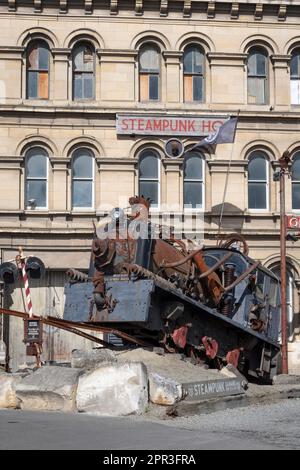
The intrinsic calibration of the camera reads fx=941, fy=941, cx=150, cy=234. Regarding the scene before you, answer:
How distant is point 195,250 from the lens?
19.4m

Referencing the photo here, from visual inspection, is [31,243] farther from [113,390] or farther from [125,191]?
[113,390]

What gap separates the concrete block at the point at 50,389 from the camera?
1514 cm

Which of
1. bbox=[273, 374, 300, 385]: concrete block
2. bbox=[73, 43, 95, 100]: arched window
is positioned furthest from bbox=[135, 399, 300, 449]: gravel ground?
bbox=[73, 43, 95, 100]: arched window

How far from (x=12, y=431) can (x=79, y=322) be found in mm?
5765

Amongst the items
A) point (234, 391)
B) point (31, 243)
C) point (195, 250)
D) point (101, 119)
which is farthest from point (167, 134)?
point (234, 391)

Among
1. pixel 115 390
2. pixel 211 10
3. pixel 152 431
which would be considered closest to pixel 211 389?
pixel 115 390

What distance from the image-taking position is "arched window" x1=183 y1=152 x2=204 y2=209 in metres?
30.7

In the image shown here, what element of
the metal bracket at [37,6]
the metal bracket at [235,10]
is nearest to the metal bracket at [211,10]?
the metal bracket at [235,10]

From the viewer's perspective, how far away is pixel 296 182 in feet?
103

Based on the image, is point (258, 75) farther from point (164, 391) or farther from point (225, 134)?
point (164, 391)

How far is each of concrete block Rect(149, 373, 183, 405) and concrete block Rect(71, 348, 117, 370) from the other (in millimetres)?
1216

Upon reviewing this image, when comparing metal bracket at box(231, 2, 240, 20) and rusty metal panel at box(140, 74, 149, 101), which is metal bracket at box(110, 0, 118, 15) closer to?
rusty metal panel at box(140, 74, 149, 101)

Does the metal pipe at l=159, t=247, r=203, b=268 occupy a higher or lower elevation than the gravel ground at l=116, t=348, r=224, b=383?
higher

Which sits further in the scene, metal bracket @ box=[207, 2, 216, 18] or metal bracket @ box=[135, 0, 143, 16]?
metal bracket @ box=[207, 2, 216, 18]
